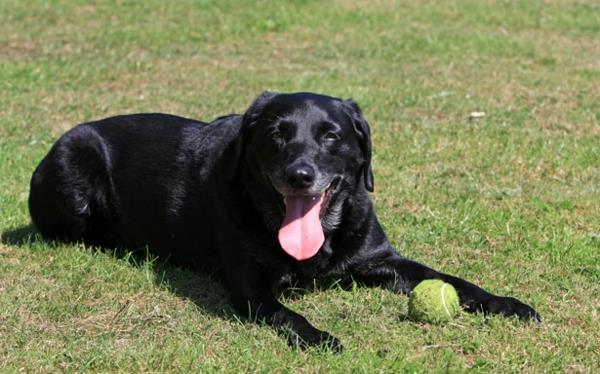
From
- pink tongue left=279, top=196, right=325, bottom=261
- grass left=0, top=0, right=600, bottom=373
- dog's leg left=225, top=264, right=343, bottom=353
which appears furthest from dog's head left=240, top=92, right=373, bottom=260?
grass left=0, top=0, right=600, bottom=373

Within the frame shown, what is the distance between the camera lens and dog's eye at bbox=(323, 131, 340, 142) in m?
4.70

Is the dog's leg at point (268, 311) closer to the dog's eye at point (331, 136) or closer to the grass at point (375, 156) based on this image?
the grass at point (375, 156)

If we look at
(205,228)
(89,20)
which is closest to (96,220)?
(205,228)

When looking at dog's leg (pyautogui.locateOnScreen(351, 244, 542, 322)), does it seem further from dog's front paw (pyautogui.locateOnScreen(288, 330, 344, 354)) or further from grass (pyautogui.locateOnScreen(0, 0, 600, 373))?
dog's front paw (pyautogui.locateOnScreen(288, 330, 344, 354))

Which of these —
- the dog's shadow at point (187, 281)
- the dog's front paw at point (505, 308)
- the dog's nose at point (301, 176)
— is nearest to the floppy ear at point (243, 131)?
the dog's nose at point (301, 176)

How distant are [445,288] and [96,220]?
7.50ft

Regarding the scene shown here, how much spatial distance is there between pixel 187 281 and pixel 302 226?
2.70ft

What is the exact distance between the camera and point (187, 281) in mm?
5137

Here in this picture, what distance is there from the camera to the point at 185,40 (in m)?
12.1

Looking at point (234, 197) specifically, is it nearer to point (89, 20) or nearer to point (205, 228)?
point (205, 228)

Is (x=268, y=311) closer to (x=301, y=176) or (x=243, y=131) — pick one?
(x=301, y=176)

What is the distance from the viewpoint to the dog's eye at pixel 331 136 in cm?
470

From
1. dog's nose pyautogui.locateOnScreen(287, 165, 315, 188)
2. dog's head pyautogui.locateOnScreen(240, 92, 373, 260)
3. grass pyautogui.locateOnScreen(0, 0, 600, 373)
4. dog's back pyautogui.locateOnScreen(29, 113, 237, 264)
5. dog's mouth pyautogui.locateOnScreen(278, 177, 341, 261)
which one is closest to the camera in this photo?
grass pyautogui.locateOnScreen(0, 0, 600, 373)

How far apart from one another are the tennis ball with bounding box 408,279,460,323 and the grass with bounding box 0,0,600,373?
7 cm
